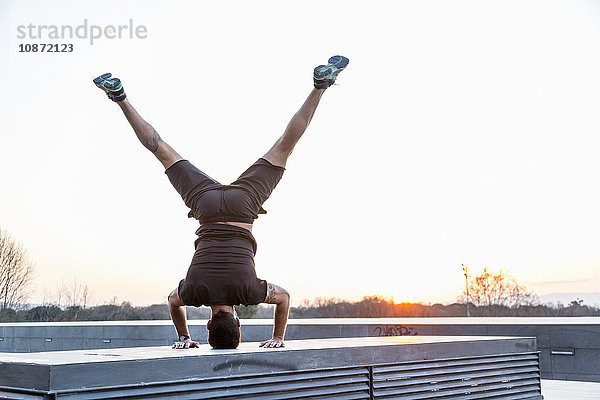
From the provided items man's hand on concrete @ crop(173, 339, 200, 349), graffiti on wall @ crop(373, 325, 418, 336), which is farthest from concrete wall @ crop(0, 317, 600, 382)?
man's hand on concrete @ crop(173, 339, 200, 349)

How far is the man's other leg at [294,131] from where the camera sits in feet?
18.2

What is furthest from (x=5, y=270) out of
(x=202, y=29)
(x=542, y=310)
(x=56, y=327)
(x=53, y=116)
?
(x=542, y=310)

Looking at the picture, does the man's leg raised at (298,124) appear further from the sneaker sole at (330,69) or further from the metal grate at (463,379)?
the metal grate at (463,379)

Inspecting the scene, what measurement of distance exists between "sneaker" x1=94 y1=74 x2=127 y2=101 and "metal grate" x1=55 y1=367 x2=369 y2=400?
2663mm

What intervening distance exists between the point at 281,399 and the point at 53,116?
12.6 m

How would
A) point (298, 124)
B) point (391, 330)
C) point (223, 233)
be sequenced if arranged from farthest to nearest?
1. point (391, 330)
2. point (298, 124)
3. point (223, 233)

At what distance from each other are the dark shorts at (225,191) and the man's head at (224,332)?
81cm

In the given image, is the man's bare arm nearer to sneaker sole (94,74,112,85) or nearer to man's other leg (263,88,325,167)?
man's other leg (263,88,325,167)

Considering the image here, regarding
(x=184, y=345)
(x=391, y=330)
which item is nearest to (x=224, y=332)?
(x=184, y=345)

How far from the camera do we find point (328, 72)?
5422mm

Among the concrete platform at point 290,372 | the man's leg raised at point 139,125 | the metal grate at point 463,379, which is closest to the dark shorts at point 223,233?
the man's leg raised at point 139,125

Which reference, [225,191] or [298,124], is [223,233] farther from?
[298,124]

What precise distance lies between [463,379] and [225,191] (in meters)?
2.58

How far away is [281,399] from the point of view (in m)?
4.39
